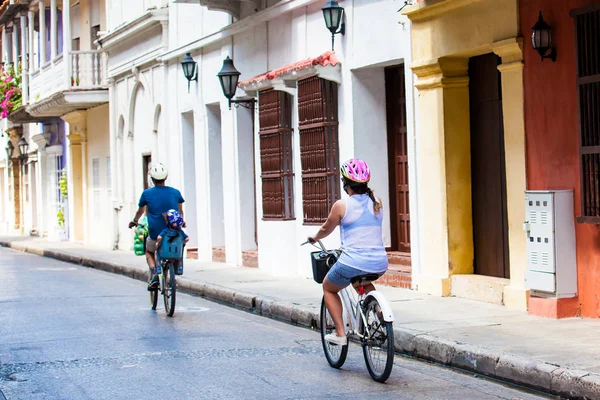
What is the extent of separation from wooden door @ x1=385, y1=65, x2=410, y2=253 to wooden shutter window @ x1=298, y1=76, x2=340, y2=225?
862 mm

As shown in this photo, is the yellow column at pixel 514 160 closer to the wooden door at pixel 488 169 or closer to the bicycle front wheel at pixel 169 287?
the wooden door at pixel 488 169

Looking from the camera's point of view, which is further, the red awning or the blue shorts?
the red awning

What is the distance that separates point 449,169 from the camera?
13.0 meters

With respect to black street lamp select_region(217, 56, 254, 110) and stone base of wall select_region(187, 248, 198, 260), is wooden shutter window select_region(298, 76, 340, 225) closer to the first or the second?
black street lamp select_region(217, 56, 254, 110)

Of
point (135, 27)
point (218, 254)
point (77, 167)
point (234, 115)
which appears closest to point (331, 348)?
point (234, 115)

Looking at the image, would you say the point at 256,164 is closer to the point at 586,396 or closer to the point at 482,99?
the point at 482,99

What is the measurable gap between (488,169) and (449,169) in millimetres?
465

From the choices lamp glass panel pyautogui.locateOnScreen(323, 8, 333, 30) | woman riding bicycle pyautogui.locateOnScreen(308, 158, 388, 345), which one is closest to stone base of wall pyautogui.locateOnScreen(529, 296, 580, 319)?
woman riding bicycle pyautogui.locateOnScreen(308, 158, 388, 345)

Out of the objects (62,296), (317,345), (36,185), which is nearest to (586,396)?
(317,345)

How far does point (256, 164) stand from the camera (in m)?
18.8

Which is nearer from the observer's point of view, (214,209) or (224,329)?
(224,329)

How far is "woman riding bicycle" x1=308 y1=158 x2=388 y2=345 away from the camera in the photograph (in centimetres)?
838

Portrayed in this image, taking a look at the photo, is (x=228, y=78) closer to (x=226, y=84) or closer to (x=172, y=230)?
(x=226, y=84)

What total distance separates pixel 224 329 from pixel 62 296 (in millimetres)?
4890
